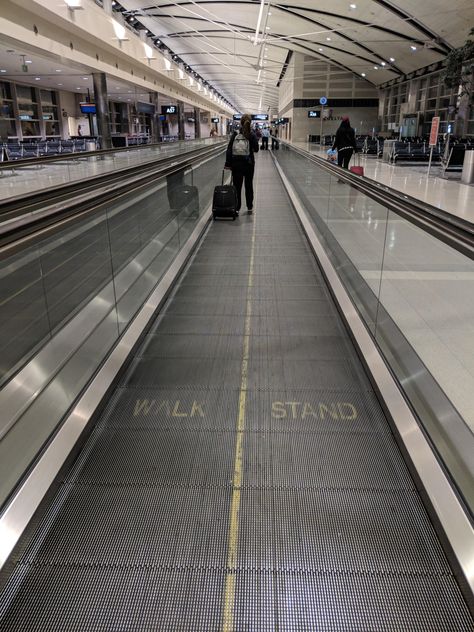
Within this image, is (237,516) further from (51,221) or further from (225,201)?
(225,201)

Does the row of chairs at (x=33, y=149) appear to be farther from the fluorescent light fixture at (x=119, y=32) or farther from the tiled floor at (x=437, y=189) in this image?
the tiled floor at (x=437, y=189)

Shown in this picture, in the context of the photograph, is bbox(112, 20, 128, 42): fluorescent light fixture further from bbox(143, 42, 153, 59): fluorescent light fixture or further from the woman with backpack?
the woman with backpack

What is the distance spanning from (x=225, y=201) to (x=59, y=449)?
292 inches

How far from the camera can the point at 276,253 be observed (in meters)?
7.18

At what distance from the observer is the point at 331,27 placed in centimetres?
3150

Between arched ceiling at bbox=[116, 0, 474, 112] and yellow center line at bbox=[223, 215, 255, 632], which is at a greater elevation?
arched ceiling at bbox=[116, 0, 474, 112]

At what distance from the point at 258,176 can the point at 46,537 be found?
18.5 m

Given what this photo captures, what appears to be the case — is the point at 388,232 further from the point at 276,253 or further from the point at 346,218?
the point at 276,253

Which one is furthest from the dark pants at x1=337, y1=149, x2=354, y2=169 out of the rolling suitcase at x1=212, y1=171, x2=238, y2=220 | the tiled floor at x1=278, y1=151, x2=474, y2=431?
Result: the tiled floor at x1=278, y1=151, x2=474, y2=431

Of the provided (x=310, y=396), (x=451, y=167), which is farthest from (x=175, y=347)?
(x=451, y=167)

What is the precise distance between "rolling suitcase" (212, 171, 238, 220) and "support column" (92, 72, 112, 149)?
14460mm

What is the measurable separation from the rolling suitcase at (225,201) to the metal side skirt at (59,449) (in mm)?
5362

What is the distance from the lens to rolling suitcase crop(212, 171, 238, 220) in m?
9.29

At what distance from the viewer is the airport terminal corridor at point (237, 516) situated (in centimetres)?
184
